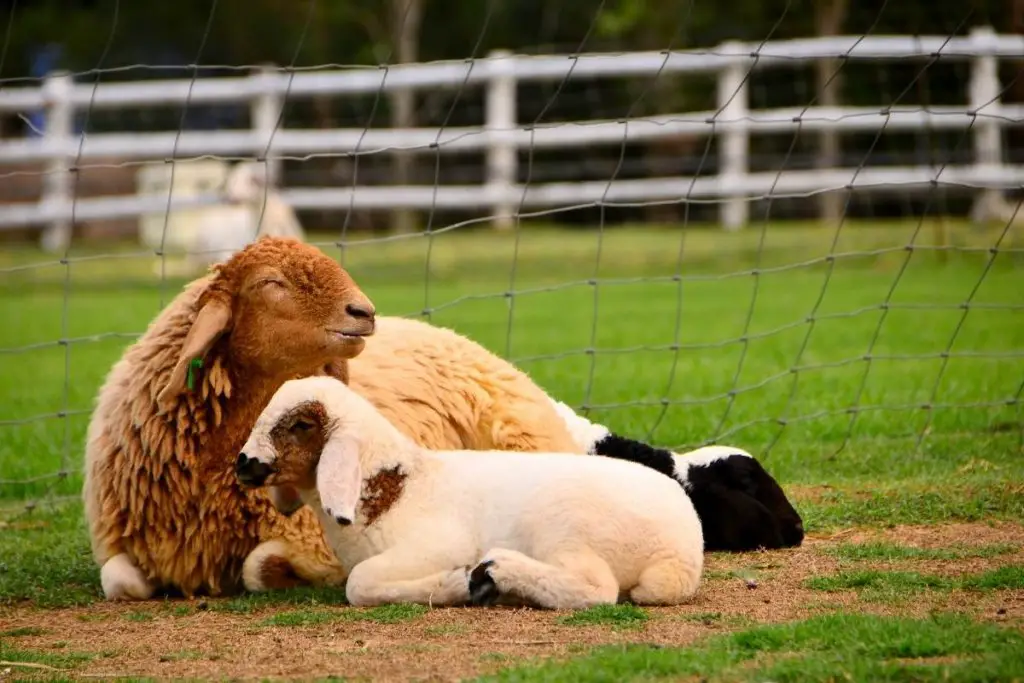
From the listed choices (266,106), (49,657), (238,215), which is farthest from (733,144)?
(49,657)

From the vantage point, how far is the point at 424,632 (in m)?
4.52

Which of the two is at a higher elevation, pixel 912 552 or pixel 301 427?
pixel 301 427

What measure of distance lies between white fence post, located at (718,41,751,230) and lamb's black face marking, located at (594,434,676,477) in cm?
1191

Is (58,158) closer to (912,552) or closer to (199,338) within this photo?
(199,338)

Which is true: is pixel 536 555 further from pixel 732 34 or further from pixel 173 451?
pixel 732 34

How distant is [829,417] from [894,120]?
9649mm

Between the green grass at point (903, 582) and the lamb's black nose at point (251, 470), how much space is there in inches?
70.2

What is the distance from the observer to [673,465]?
19.3 feet

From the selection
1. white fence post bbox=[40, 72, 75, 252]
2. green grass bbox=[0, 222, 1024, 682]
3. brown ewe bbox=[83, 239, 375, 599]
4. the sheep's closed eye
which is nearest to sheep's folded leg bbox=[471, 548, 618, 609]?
green grass bbox=[0, 222, 1024, 682]

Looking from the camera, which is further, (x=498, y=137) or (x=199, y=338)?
(x=498, y=137)

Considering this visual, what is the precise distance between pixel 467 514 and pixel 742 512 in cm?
124

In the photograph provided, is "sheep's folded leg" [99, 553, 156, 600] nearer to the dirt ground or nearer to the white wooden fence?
the dirt ground

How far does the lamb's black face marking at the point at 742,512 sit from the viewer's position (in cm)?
569

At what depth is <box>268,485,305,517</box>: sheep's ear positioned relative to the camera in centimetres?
514
